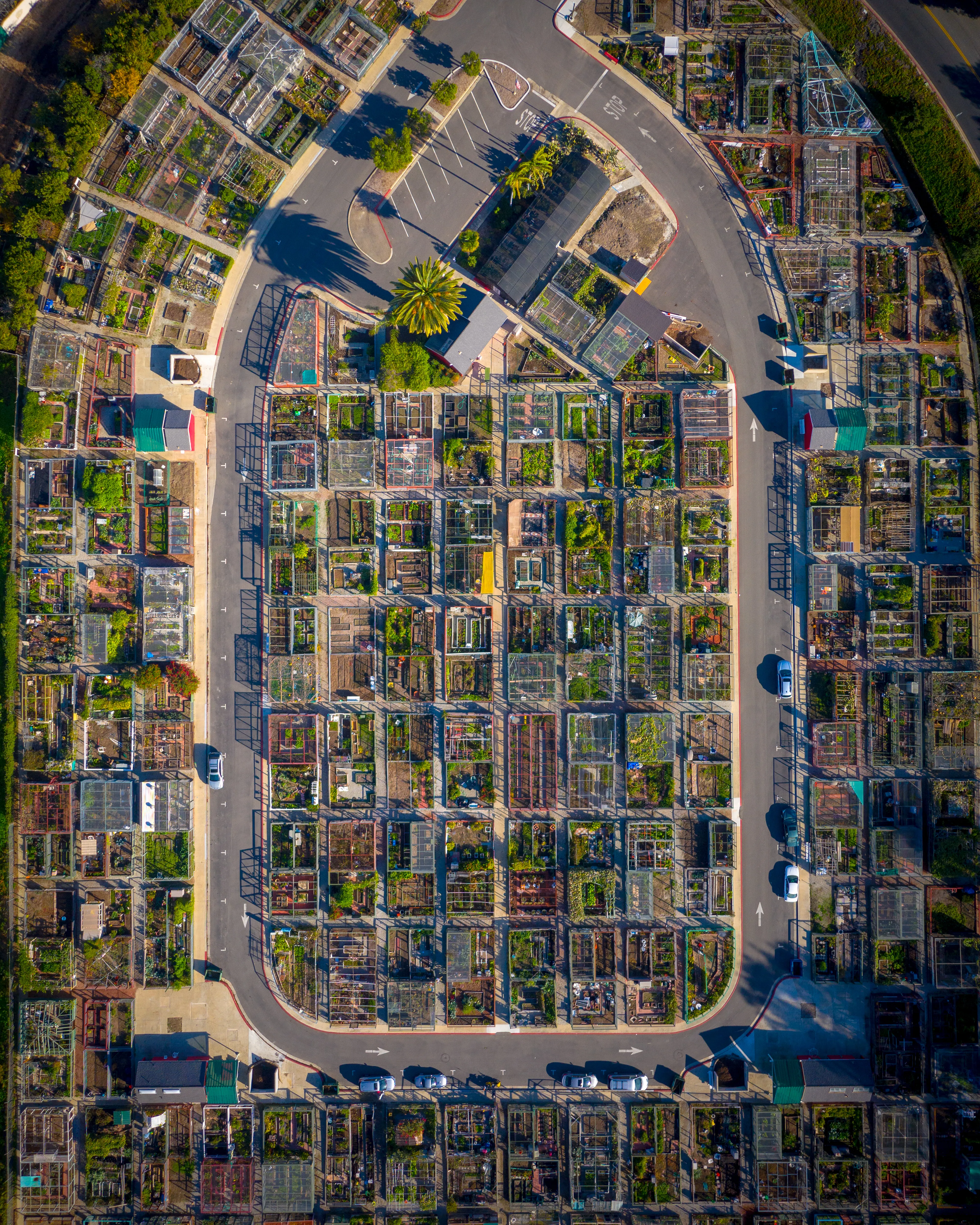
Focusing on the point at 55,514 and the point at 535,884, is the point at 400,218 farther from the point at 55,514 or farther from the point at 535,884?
the point at 535,884

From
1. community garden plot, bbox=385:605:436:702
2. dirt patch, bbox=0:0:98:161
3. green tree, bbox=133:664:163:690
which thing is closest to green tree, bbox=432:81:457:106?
dirt patch, bbox=0:0:98:161

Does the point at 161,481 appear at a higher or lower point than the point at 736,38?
lower

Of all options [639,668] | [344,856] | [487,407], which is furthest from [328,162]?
[344,856]

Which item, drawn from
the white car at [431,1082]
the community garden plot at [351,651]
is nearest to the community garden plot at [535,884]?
the white car at [431,1082]

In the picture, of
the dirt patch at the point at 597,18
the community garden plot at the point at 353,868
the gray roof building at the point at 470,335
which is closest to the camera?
the gray roof building at the point at 470,335

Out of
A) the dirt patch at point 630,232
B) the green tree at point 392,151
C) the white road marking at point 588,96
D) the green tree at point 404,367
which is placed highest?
the white road marking at point 588,96

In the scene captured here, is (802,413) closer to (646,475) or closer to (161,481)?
(646,475)

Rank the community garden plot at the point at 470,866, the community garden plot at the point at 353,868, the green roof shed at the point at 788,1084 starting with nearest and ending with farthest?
the green roof shed at the point at 788,1084 → the community garden plot at the point at 470,866 → the community garden plot at the point at 353,868

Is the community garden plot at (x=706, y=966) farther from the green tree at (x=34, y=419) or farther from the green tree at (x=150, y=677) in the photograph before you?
the green tree at (x=34, y=419)
